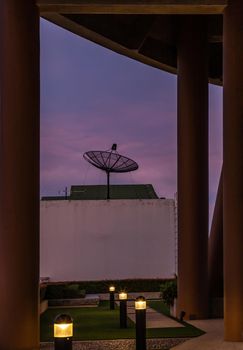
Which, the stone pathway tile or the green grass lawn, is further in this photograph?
the green grass lawn

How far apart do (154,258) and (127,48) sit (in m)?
21.0

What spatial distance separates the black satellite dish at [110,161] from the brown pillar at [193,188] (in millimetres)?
19002

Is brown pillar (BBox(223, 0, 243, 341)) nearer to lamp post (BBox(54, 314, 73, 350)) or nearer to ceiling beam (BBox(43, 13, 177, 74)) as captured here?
ceiling beam (BBox(43, 13, 177, 74))

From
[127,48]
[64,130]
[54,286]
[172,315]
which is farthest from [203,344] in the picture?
[64,130]

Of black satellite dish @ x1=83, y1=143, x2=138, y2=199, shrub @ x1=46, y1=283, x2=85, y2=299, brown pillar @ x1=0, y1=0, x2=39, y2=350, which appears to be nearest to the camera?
brown pillar @ x1=0, y1=0, x2=39, y2=350

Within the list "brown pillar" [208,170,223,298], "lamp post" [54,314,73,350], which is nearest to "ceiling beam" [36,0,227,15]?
"brown pillar" [208,170,223,298]

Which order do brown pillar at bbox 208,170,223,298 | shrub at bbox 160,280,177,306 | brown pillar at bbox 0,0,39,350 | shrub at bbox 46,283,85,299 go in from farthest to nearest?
1. shrub at bbox 46,283,85,299
2. shrub at bbox 160,280,177,306
3. brown pillar at bbox 208,170,223,298
4. brown pillar at bbox 0,0,39,350

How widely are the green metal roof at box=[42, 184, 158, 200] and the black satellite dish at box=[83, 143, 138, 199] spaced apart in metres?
16.4

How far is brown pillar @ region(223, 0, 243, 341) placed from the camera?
14.6 metres

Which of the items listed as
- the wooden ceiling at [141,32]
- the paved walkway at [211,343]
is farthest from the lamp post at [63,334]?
the wooden ceiling at [141,32]

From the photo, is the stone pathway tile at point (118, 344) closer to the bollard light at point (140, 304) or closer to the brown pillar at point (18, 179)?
the brown pillar at point (18, 179)

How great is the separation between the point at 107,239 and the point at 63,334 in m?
33.6

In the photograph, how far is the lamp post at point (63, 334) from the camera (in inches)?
308

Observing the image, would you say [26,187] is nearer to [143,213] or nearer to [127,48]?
[127,48]
